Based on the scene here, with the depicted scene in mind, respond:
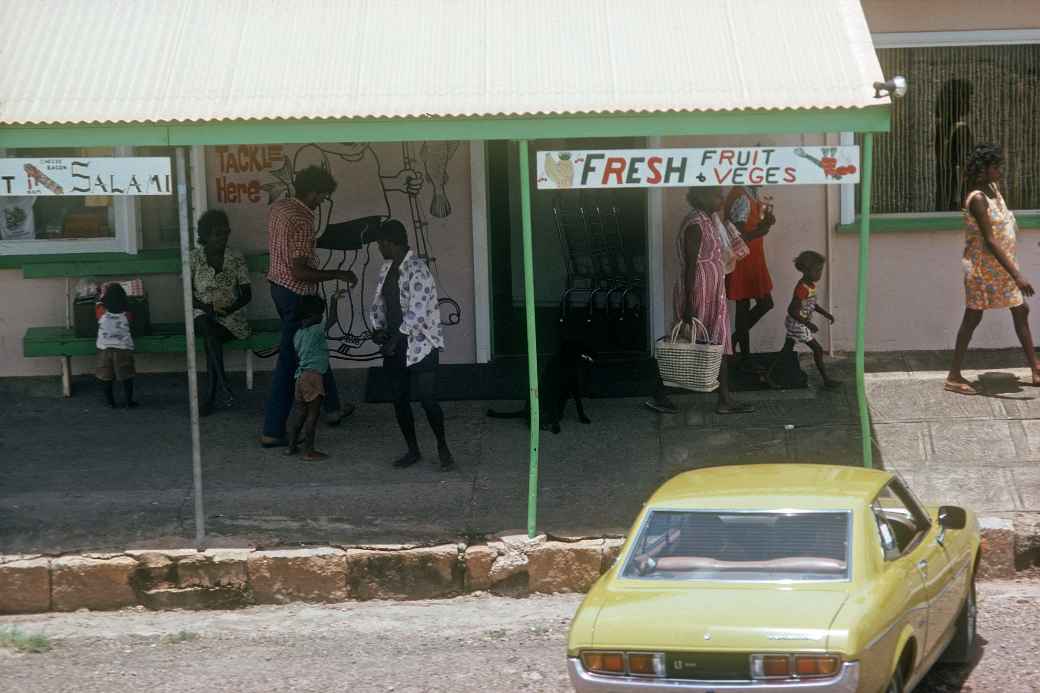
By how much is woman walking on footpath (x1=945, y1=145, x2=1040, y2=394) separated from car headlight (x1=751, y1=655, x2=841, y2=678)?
5897mm

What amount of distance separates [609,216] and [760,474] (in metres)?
6.16

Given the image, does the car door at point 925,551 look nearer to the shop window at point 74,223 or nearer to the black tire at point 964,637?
the black tire at point 964,637

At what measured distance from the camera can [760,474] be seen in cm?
645

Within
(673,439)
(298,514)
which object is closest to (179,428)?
(298,514)

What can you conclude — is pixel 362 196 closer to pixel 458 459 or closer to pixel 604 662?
pixel 458 459

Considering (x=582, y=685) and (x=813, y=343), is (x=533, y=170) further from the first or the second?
(x=582, y=685)

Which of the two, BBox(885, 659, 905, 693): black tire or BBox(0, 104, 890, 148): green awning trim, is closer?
BBox(885, 659, 905, 693): black tire

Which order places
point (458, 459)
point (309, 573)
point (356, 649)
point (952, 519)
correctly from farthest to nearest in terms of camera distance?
point (458, 459), point (309, 573), point (356, 649), point (952, 519)

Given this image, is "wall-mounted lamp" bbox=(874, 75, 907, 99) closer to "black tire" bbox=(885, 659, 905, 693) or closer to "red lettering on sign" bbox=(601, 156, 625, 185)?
"red lettering on sign" bbox=(601, 156, 625, 185)

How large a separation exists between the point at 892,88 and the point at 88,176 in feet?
15.2

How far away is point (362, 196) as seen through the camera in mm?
11867

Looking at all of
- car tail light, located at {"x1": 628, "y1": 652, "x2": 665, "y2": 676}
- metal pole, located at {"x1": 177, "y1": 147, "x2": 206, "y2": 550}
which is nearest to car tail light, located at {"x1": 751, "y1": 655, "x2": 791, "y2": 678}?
car tail light, located at {"x1": 628, "y1": 652, "x2": 665, "y2": 676}

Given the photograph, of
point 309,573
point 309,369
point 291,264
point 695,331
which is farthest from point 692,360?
point 309,573

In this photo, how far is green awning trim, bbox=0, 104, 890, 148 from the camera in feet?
26.6
